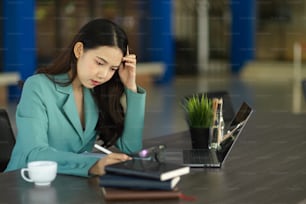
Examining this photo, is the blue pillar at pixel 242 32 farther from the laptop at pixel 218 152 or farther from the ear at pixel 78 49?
the ear at pixel 78 49

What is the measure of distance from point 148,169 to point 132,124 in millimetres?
463

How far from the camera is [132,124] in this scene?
142 centimetres

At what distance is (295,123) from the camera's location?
1833mm

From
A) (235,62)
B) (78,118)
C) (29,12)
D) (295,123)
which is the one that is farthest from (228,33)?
(78,118)

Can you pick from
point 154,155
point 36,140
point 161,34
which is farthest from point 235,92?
point 154,155

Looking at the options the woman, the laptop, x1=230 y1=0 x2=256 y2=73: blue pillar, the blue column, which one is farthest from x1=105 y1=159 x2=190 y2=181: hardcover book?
x1=230 y1=0 x2=256 y2=73: blue pillar

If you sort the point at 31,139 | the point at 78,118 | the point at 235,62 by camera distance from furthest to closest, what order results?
the point at 235,62, the point at 78,118, the point at 31,139

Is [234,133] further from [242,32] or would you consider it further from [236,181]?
[242,32]

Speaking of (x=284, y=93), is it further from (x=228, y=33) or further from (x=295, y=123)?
(x=295, y=123)

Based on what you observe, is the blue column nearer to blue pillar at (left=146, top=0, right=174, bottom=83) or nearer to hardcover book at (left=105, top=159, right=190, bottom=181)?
blue pillar at (left=146, top=0, right=174, bottom=83)

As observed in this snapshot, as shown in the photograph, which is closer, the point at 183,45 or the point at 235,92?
the point at 235,92

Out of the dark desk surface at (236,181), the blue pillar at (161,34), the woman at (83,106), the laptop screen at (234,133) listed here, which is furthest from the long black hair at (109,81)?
the blue pillar at (161,34)

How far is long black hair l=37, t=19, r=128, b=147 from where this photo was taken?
1234 mm

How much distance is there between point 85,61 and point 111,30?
75 millimetres
